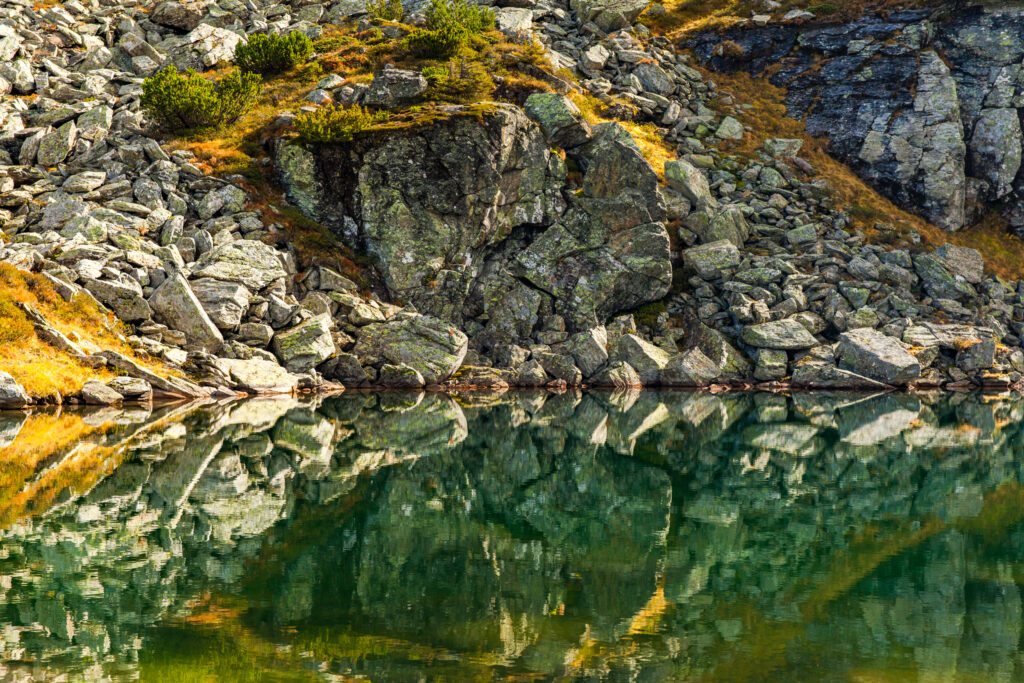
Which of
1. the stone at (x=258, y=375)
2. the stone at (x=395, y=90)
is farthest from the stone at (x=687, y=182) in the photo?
the stone at (x=258, y=375)

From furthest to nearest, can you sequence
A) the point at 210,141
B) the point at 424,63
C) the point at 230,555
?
the point at 424,63 < the point at 210,141 < the point at 230,555

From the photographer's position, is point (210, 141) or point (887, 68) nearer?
point (210, 141)

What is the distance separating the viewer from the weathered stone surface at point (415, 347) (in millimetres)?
36344

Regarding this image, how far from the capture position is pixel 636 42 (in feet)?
192

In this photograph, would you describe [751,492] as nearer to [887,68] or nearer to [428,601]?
[428,601]

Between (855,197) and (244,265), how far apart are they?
131ft

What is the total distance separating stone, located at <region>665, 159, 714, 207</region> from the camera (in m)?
47.5

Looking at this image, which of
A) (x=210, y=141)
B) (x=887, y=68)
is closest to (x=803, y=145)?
(x=887, y=68)

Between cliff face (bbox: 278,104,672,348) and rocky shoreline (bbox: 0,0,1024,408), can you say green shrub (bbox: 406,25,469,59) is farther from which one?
cliff face (bbox: 278,104,672,348)

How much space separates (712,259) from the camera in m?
44.3

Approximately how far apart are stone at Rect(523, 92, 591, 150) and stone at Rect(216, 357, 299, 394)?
70.9ft

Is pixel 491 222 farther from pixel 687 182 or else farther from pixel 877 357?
pixel 877 357

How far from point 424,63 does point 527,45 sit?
752 centimetres

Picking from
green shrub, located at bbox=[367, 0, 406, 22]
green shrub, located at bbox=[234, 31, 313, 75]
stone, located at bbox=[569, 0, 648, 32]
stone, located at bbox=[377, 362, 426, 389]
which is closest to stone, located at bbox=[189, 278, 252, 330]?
stone, located at bbox=[377, 362, 426, 389]
